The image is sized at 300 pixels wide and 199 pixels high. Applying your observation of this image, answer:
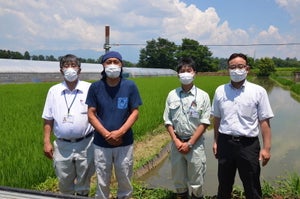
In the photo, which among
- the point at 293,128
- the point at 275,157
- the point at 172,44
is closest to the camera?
the point at 275,157

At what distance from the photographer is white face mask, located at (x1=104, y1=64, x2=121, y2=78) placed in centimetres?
315

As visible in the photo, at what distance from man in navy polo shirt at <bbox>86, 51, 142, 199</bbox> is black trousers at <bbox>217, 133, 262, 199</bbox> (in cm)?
89

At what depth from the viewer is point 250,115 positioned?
3088mm

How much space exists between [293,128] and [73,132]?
28.7 ft

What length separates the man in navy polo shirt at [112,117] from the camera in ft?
10.3

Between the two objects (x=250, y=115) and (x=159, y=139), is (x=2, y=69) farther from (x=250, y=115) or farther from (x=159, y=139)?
(x=250, y=115)

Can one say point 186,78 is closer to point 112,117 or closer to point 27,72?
point 112,117

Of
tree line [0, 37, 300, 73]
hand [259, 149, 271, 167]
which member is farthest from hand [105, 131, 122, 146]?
tree line [0, 37, 300, 73]

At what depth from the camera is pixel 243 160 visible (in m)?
3.09

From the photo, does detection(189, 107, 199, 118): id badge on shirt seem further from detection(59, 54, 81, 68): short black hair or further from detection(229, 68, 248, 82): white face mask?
detection(59, 54, 81, 68): short black hair

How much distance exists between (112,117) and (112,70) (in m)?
0.44

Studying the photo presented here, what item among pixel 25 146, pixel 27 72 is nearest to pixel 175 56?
pixel 27 72

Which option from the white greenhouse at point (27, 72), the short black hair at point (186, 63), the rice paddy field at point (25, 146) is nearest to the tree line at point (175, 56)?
the white greenhouse at point (27, 72)

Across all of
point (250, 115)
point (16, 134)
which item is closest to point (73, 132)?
point (250, 115)
